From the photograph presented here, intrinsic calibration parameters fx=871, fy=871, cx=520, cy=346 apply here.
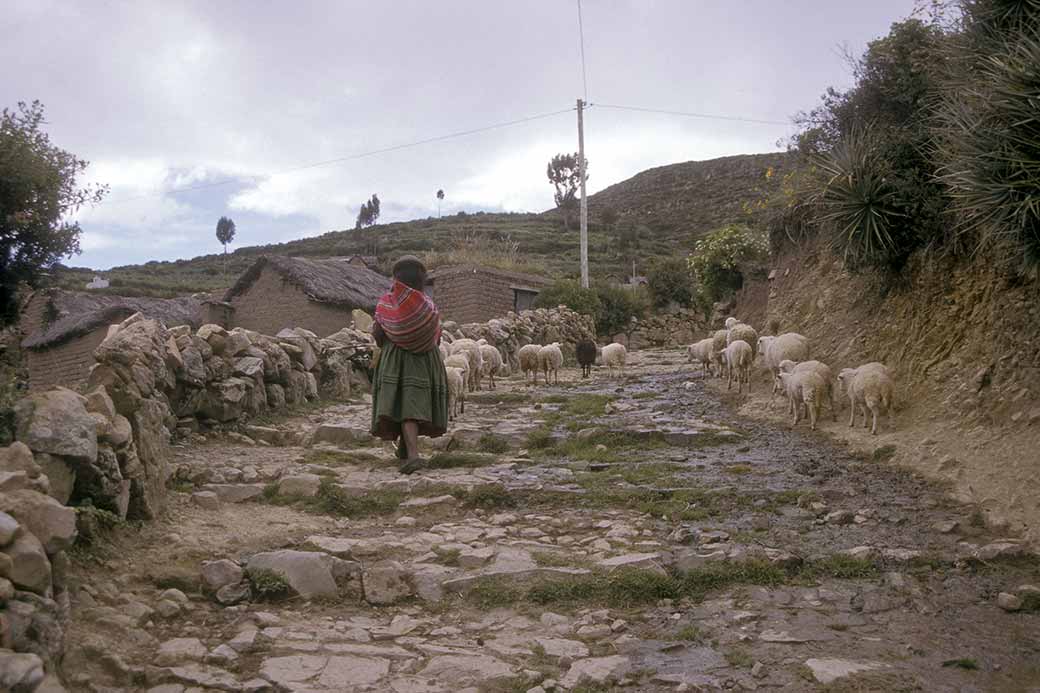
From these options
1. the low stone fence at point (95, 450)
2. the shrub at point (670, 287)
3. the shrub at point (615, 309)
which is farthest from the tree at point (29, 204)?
the shrub at point (670, 287)

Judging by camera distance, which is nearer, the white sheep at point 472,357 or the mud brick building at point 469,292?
the white sheep at point 472,357

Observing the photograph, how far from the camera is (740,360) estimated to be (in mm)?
13500

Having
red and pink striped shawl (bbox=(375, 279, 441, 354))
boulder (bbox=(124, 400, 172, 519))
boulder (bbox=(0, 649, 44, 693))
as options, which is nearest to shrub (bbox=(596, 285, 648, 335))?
red and pink striped shawl (bbox=(375, 279, 441, 354))

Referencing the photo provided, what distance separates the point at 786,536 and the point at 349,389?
9.43 meters

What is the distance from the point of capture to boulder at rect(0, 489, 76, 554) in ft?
11.8

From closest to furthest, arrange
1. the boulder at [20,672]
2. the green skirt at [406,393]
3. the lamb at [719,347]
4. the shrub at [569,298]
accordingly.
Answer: the boulder at [20,672] → the green skirt at [406,393] → the lamb at [719,347] → the shrub at [569,298]

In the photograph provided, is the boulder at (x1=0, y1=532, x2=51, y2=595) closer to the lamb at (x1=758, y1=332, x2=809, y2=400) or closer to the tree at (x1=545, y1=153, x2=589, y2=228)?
the lamb at (x1=758, y1=332, x2=809, y2=400)

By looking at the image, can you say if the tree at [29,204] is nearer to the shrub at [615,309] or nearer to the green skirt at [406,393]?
the green skirt at [406,393]

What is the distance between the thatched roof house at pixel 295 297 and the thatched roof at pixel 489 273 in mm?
2933

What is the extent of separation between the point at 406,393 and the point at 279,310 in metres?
15.0

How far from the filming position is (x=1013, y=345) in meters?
7.85

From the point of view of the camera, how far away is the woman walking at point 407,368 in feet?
27.3

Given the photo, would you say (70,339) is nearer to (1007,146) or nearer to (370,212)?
(1007,146)

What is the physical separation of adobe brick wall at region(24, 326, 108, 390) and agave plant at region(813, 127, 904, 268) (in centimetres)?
1777
